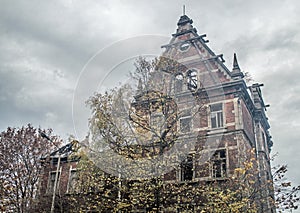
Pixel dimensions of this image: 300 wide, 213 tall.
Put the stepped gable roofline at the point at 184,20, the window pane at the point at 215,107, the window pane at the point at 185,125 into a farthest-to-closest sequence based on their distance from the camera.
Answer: the stepped gable roofline at the point at 184,20
the window pane at the point at 215,107
the window pane at the point at 185,125

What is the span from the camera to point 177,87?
22406 millimetres

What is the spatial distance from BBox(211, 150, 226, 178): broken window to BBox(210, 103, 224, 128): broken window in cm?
180

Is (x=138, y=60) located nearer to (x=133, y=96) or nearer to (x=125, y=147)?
(x=133, y=96)

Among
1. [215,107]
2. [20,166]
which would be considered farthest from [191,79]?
[20,166]

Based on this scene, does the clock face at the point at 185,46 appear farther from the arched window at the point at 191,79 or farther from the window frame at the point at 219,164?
the window frame at the point at 219,164

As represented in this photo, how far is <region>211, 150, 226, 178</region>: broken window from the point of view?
19344 mm

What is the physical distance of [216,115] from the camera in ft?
70.6

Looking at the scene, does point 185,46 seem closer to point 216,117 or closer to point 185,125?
point 216,117

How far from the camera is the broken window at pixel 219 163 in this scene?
1934 centimetres

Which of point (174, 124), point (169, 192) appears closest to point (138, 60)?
point (174, 124)

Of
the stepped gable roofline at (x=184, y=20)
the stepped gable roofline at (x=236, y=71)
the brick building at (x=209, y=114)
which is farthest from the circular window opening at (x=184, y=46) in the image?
the stepped gable roofline at (x=236, y=71)

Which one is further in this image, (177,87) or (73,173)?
(73,173)

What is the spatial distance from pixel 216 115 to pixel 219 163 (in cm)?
322

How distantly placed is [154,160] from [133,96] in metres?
3.26
